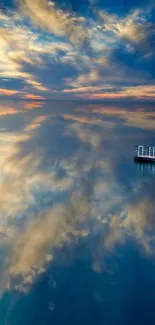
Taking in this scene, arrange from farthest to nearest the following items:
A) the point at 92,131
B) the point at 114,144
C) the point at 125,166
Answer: the point at 92,131, the point at 114,144, the point at 125,166

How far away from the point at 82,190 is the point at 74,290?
7629mm

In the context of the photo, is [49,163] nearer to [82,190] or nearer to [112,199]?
[82,190]

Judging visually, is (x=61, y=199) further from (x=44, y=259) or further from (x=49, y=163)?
(x=49, y=163)

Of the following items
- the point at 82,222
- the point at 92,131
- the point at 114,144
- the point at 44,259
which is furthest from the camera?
the point at 92,131

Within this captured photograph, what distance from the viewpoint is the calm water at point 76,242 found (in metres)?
7.06

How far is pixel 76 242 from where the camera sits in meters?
9.96

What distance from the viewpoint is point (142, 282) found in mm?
7992

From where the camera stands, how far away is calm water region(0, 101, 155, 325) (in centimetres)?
706

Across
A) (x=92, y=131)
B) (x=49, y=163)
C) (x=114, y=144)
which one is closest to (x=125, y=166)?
(x=49, y=163)

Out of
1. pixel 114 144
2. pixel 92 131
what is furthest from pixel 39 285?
pixel 92 131

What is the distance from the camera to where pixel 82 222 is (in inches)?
451

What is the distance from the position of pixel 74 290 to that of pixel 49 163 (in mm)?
13159

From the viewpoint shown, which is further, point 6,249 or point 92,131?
point 92,131

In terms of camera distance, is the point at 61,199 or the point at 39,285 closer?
the point at 39,285
